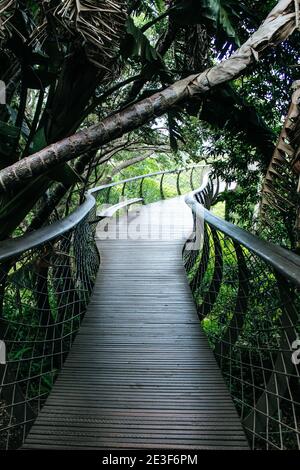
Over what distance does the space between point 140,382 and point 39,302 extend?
1220 mm

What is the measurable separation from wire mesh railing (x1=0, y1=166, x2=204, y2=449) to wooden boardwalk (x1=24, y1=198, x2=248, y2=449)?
0.15 metres

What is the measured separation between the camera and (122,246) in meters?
6.16

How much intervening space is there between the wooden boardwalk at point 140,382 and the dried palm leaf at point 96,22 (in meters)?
1.91

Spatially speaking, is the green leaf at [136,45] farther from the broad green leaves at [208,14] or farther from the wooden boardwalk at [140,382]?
the wooden boardwalk at [140,382]

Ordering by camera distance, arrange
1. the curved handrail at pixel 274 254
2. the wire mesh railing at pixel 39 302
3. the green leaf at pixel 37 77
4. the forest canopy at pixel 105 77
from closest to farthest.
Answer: the curved handrail at pixel 274 254
the wire mesh railing at pixel 39 302
the forest canopy at pixel 105 77
the green leaf at pixel 37 77

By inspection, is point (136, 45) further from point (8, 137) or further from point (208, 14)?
point (8, 137)

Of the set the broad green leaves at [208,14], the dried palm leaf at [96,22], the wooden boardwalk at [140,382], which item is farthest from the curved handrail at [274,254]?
the broad green leaves at [208,14]

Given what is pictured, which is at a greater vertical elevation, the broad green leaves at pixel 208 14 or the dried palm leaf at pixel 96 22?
the broad green leaves at pixel 208 14

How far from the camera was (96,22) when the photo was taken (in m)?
2.43

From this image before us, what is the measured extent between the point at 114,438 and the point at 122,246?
430cm

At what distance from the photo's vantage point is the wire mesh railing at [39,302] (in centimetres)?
213

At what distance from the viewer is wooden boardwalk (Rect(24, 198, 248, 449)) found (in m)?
1.97

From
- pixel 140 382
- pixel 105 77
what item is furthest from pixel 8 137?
pixel 140 382

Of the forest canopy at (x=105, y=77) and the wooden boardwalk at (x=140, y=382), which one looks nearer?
the wooden boardwalk at (x=140, y=382)
